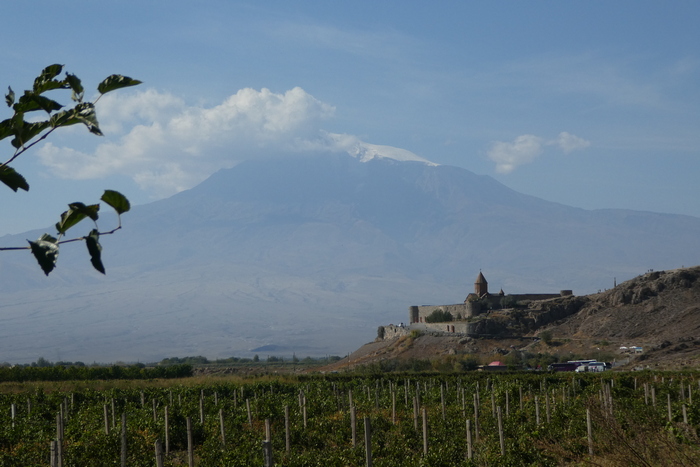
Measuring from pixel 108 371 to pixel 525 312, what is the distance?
44992 millimetres

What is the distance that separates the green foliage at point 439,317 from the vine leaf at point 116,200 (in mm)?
80024

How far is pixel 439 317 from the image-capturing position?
83312 mm

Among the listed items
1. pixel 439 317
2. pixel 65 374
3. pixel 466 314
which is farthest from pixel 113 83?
pixel 439 317

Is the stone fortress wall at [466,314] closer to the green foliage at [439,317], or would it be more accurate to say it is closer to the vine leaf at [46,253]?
the green foliage at [439,317]

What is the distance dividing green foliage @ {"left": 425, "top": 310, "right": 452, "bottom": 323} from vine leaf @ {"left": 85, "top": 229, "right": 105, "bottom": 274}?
79967mm

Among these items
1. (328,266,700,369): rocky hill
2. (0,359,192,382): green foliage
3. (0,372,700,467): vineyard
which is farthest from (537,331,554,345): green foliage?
(0,372,700,467): vineyard

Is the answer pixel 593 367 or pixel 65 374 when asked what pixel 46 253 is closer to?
pixel 65 374

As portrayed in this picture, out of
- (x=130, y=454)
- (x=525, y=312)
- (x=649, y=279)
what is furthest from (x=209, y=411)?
(x=649, y=279)

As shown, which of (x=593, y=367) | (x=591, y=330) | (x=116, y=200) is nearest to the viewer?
(x=116, y=200)

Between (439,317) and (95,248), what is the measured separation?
82.1 meters

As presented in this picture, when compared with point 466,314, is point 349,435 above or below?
below

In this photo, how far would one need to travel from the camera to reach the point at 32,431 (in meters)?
17.5

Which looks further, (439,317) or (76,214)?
(439,317)

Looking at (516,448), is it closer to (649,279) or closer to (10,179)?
(10,179)
